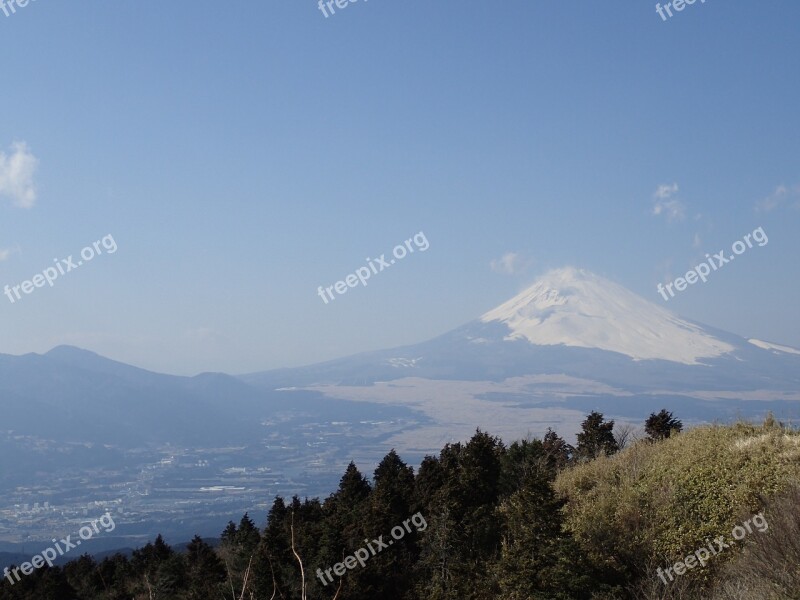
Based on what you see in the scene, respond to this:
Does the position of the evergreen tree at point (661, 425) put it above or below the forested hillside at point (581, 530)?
below

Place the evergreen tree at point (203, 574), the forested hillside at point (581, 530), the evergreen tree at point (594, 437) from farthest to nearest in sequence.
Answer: the evergreen tree at point (594, 437), the evergreen tree at point (203, 574), the forested hillside at point (581, 530)

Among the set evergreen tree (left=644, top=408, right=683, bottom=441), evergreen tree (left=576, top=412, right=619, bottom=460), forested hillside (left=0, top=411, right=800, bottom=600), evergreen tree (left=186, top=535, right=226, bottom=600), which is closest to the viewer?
forested hillside (left=0, top=411, right=800, bottom=600)

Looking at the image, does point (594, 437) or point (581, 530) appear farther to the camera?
point (594, 437)

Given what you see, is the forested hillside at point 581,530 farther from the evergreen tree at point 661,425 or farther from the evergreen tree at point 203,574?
the evergreen tree at point 203,574

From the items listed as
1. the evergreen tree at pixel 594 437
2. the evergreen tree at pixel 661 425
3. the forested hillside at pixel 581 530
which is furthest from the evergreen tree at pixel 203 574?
the evergreen tree at pixel 661 425

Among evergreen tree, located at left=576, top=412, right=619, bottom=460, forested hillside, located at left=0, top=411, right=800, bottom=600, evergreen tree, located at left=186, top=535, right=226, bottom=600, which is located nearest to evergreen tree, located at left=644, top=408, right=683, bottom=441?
forested hillside, located at left=0, top=411, right=800, bottom=600

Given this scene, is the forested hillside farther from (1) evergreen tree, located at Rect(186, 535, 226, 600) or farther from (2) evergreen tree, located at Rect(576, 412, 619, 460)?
(1) evergreen tree, located at Rect(186, 535, 226, 600)

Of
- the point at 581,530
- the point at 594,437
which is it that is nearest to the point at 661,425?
the point at 594,437

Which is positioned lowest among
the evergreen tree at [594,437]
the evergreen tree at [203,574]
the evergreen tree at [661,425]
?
the evergreen tree at [594,437]

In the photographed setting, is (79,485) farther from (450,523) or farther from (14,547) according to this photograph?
(450,523)

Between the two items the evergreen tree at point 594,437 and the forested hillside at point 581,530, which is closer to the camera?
the forested hillside at point 581,530

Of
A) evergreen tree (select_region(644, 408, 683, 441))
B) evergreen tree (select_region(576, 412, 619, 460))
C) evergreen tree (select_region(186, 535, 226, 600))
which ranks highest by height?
evergreen tree (select_region(186, 535, 226, 600))

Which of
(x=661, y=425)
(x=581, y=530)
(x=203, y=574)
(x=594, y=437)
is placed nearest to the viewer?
(x=581, y=530)

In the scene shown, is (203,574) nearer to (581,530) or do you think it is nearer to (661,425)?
(661,425)
